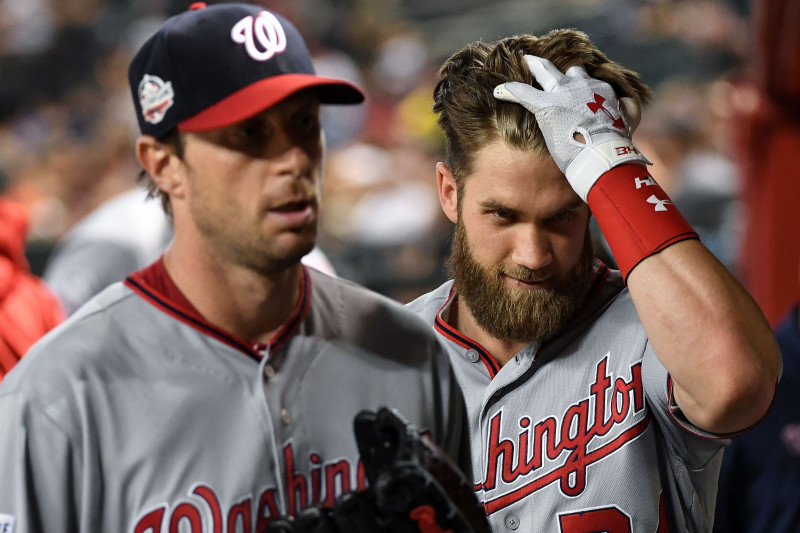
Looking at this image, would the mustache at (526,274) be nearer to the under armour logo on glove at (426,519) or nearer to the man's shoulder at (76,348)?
the under armour logo on glove at (426,519)

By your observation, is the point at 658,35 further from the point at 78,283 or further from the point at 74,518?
the point at 74,518

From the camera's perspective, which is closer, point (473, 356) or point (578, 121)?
point (578, 121)

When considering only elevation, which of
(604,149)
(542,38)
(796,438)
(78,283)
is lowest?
(796,438)

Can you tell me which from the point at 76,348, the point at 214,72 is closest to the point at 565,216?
the point at 214,72

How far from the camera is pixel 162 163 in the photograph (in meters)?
1.34

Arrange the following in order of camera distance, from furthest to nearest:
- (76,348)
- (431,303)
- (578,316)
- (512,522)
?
(431,303) < (578,316) < (512,522) < (76,348)

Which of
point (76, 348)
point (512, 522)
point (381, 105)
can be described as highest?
point (76, 348)

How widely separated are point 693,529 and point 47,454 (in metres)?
0.94

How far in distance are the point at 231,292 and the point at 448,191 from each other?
460 mm

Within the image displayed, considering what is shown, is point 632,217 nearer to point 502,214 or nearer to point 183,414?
point 502,214

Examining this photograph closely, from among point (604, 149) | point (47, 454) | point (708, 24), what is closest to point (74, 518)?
point (47, 454)

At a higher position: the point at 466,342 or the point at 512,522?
the point at 466,342

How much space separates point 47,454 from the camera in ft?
3.78

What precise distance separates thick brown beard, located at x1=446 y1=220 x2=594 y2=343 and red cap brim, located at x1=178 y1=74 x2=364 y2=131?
0.40 m
